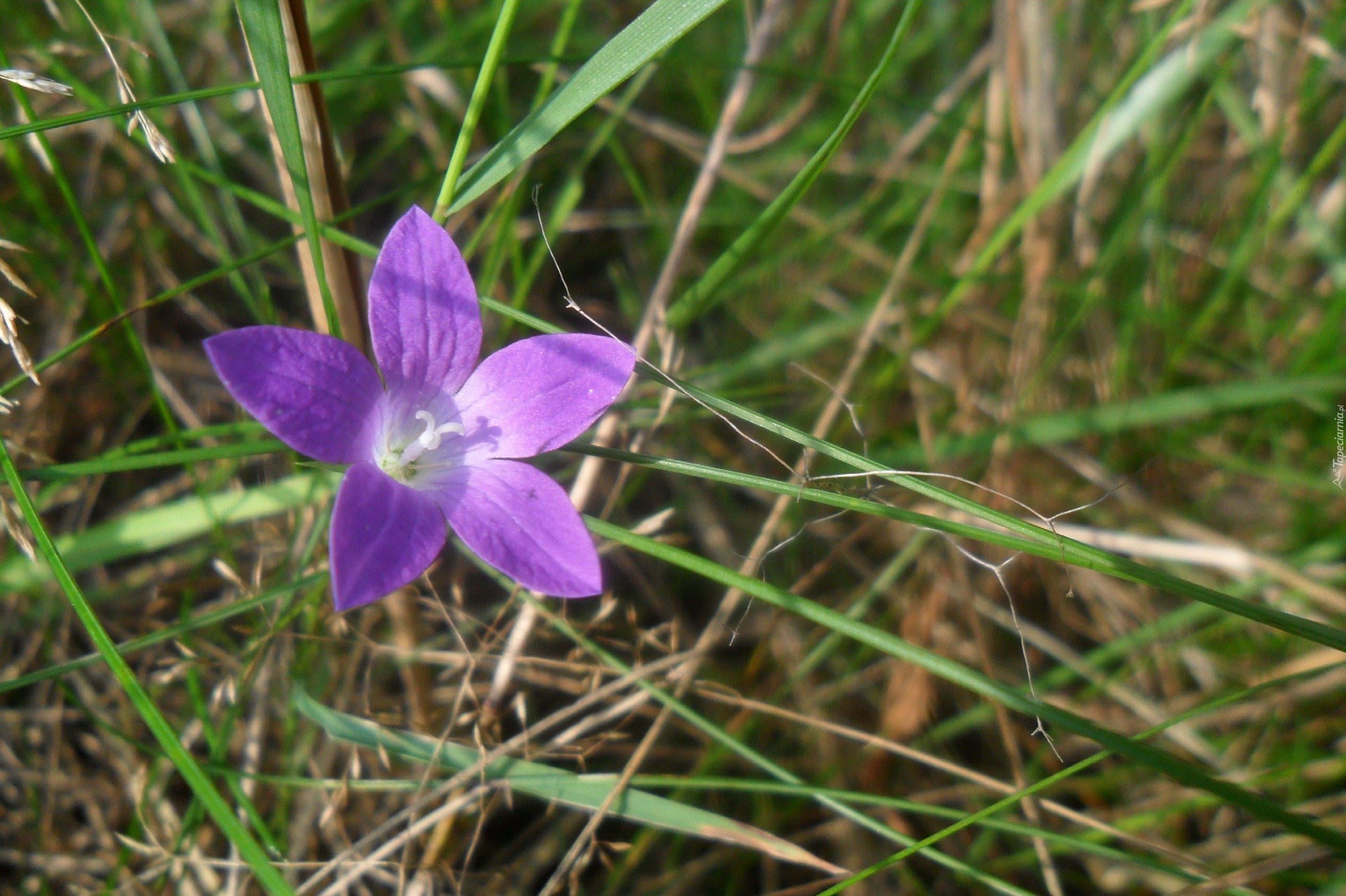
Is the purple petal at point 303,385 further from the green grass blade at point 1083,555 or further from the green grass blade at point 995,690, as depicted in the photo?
the green grass blade at point 1083,555

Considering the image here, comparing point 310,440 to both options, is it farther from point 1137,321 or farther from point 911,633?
point 1137,321

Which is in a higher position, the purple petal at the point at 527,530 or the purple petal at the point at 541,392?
the purple petal at the point at 541,392

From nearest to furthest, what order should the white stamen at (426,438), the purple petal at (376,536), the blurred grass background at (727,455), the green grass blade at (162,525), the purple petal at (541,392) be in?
the purple petal at (376,536) < the purple petal at (541,392) < the white stamen at (426,438) < the blurred grass background at (727,455) < the green grass blade at (162,525)

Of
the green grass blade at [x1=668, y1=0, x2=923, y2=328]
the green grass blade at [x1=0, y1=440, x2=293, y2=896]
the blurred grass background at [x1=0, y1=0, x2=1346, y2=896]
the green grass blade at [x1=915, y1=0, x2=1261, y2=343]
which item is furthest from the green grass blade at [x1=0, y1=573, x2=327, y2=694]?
the green grass blade at [x1=915, y1=0, x2=1261, y2=343]

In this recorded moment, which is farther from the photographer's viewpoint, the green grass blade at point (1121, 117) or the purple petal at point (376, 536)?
the green grass blade at point (1121, 117)

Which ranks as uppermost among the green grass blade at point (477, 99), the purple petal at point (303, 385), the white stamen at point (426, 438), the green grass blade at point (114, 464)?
the green grass blade at point (477, 99)

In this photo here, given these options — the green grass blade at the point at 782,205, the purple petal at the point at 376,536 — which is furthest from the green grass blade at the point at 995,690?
the green grass blade at the point at 782,205
